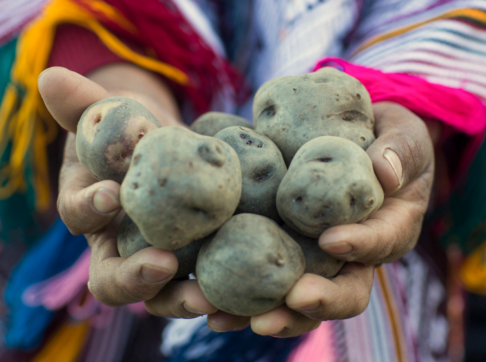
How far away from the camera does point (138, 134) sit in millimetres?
875

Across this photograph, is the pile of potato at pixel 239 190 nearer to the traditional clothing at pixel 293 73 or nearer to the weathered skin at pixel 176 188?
the weathered skin at pixel 176 188

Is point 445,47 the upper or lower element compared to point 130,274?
upper

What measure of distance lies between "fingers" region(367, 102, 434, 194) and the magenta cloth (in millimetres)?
44

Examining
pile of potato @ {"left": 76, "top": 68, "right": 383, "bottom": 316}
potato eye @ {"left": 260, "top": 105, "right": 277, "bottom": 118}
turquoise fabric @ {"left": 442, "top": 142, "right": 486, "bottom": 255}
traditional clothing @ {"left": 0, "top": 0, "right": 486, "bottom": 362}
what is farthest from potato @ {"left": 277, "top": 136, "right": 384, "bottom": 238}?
turquoise fabric @ {"left": 442, "top": 142, "right": 486, "bottom": 255}

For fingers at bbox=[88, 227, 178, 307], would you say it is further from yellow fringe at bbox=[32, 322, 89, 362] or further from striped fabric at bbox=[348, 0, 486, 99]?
striped fabric at bbox=[348, 0, 486, 99]

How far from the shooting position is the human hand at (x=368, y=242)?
75cm

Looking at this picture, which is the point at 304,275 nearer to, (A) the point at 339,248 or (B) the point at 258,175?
(A) the point at 339,248

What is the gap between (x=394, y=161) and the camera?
0.85 meters

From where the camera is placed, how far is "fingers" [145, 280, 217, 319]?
Result: 2.60 ft

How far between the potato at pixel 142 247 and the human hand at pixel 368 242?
0.13 metres

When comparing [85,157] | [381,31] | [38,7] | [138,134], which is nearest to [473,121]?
[381,31]

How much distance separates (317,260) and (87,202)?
20.4 inches

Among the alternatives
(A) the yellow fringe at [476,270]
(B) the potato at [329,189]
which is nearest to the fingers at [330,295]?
(B) the potato at [329,189]

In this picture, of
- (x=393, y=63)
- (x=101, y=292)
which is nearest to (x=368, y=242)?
(x=101, y=292)
